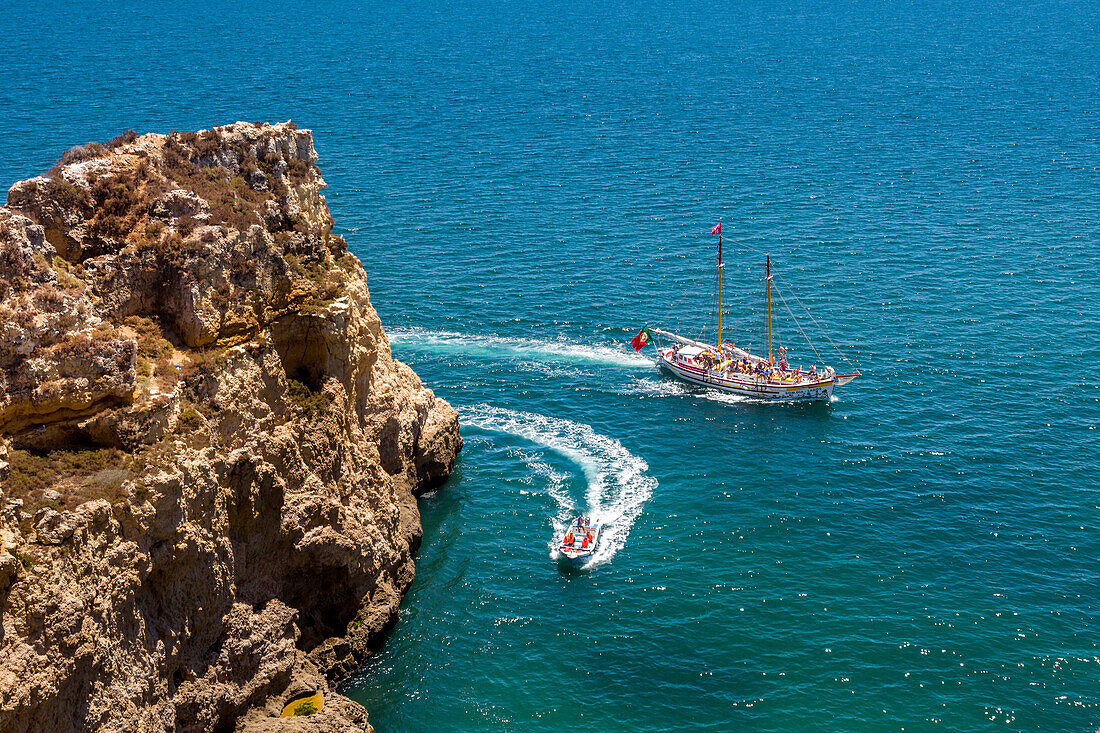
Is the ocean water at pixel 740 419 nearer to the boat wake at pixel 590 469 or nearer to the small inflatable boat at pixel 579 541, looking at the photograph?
the boat wake at pixel 590 469

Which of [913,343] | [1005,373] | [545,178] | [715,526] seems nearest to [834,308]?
[913,343]

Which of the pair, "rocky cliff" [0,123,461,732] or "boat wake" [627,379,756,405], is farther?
"boat wake" [627,379,756,405]

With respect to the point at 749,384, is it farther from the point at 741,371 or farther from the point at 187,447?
the point at 187,447

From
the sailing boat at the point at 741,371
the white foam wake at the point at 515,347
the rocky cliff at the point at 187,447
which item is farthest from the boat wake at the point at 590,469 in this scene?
the sailing boat at the point at 741,371

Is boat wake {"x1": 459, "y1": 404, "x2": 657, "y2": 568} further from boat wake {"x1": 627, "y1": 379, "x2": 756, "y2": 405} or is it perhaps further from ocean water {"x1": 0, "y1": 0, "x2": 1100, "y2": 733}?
boat wake {"x1": 627, "y1": 379, "x2": 756, "y2": 405}

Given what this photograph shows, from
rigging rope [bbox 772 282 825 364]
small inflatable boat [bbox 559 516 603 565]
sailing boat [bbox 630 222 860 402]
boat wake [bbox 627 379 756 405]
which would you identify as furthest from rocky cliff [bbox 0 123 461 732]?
rigging rope [bbox 772 282 825 364]

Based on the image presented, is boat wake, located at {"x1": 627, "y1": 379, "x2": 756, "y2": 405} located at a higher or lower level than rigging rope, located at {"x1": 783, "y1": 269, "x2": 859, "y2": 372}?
lower

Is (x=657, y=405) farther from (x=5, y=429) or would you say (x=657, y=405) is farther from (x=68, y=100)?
(x=68, y=100)
